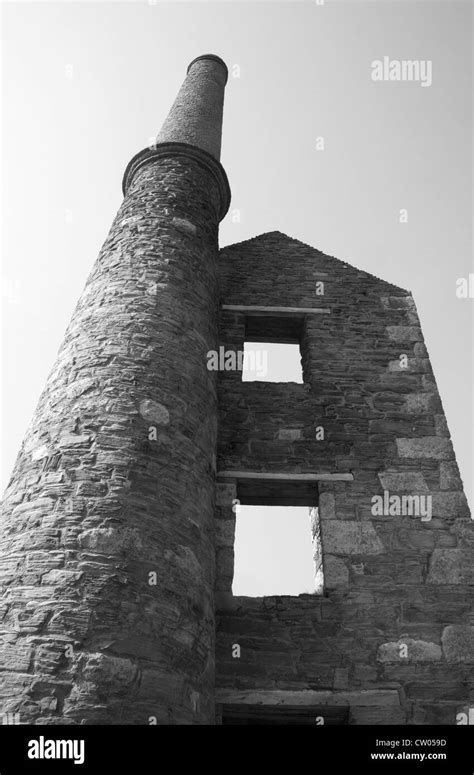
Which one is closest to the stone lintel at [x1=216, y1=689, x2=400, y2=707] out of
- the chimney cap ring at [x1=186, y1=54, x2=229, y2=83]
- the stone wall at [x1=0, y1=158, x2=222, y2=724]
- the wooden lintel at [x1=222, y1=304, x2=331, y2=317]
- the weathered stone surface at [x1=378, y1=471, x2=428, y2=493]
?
the stone wall at [x1=0, y1=158, x2=222, y2=724]

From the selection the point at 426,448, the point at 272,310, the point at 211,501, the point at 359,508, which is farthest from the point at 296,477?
the point at 272,310

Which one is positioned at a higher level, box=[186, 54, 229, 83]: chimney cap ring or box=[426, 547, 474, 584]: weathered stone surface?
box=[186, 54, 229, 83]: chimney cap ring

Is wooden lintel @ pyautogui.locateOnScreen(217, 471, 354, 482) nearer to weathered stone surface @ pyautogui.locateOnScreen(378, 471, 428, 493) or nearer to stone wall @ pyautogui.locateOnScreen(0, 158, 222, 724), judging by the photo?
weathered stone surface @ pyautogui.locateOnScreen(378, 471, 428, 493)

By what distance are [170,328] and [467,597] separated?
3767 mm

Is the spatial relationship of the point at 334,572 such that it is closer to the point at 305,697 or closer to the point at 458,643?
the point at 305,697

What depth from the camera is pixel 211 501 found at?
17.6 feet

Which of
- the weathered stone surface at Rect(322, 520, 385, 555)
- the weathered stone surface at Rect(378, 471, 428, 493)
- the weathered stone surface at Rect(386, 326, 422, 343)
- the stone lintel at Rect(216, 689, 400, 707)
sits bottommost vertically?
the stone lintel at Rect(216, 689, 400, 707)

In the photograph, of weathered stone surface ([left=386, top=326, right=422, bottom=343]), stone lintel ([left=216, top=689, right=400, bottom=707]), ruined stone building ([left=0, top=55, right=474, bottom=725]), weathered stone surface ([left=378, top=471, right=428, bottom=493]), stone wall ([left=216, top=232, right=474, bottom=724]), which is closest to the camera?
ruined stone building ([left=0, top=55, right=474, bottom=725])

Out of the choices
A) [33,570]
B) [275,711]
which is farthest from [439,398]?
[33,570]

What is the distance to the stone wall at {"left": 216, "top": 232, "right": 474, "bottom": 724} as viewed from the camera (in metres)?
5.10

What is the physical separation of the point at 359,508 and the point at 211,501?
1632 millimetres

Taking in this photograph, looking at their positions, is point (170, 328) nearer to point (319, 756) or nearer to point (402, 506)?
point (402, 506)

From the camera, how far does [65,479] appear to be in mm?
4445

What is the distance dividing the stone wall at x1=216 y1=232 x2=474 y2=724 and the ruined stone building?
2cm
